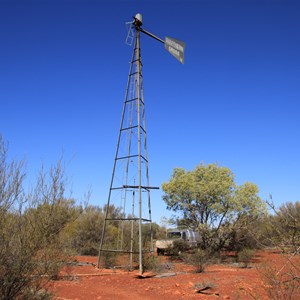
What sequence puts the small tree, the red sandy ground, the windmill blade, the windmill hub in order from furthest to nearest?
the small tree
the windmill hub
the windmill blade
the red sandy ground

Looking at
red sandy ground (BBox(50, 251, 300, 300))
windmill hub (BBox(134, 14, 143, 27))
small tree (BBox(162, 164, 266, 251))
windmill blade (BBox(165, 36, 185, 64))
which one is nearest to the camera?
red sandy ground (BBox(50, 251, 300, 300))

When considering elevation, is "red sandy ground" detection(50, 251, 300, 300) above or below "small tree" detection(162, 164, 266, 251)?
below

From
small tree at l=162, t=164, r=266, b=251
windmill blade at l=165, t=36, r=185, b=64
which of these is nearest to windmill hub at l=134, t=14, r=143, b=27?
windmill blade at l=165, t=36, r=185, b=64

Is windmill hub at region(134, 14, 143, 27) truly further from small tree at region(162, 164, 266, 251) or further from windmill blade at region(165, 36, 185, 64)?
small tree at region(162, 164, 266, 251)

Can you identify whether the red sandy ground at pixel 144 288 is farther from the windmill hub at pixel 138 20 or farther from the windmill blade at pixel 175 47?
the windmill hub at pixel 138 20

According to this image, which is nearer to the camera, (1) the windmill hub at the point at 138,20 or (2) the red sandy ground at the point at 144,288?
(2) the red sandy ground at the point at 144,288

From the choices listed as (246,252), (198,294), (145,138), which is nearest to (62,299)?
(198,294)

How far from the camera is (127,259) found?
16984 mm

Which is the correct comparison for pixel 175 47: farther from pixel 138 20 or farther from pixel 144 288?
pixel 144 288

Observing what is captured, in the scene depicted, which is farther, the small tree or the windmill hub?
the small tree

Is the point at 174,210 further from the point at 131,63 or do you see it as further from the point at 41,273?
the point at 41,273

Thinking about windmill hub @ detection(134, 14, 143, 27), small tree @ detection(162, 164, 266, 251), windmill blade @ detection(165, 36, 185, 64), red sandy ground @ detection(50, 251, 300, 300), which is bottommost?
red sandy ground @ detection(50, 251, 300, 300)

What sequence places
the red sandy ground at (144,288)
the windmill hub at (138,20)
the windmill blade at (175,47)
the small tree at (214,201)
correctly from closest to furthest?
the red sandy ground at (144,288)
the windmill blade at (175,47)
the windmill hub at (138,20)
the small tree at (214,201)

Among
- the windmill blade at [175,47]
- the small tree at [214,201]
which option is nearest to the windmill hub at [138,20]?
the windmill blade at [175,47]
